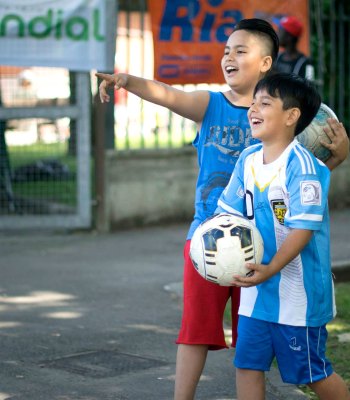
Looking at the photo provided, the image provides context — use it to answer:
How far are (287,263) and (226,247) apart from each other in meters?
0.26

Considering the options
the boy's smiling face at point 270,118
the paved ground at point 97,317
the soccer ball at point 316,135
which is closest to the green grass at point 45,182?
the paved ground at point 97,317

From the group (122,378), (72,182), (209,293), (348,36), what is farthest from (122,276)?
(348,36)

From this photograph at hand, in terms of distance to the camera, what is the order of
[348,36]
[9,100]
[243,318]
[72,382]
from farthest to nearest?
[348,36], [9,100], [72,382], [243,318]

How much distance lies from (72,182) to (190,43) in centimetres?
199

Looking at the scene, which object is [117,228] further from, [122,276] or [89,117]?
[122,276]

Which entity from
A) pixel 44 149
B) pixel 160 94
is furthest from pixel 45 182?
pixel 160 94

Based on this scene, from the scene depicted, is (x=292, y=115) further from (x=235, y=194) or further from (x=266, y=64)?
(x=266, y=64)

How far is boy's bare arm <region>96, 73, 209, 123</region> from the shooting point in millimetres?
4332

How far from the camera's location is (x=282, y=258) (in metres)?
3.97

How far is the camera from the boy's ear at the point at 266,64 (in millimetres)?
4707

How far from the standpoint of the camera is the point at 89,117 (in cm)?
1033

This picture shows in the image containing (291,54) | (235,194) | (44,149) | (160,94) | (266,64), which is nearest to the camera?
(235,194)

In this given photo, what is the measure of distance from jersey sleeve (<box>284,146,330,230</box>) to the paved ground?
155 centimetres

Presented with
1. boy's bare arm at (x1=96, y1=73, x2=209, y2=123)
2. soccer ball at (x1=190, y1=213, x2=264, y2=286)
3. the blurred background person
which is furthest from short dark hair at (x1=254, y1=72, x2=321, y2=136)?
the blurred background person
